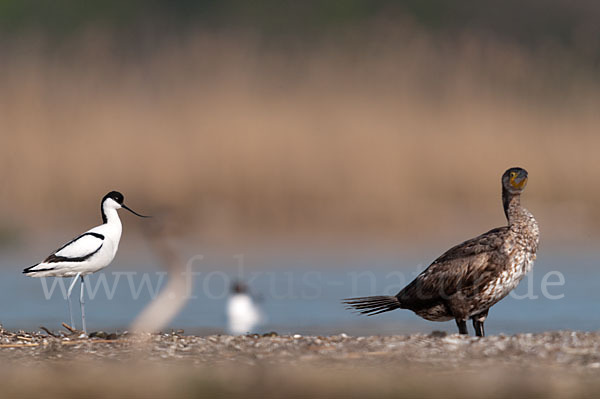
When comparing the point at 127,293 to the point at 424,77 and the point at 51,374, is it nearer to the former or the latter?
the point at 51,374

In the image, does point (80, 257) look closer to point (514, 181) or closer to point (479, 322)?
point (479, 322)

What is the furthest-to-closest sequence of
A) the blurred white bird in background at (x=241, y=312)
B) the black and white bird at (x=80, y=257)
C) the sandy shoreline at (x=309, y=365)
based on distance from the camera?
the blurred white bird in background at (x=241, y=312), the black and white bird at (x=80, y=257), the sandy shoreline at (x=309, y=365)

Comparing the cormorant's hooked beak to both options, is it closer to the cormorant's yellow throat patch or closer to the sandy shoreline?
the cormorant's yellow throat patch

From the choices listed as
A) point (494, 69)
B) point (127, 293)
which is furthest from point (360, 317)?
point (494, 69)

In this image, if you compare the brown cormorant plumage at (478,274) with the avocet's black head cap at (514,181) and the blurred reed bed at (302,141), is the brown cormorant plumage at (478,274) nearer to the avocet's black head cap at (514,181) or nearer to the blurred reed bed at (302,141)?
the avocet's black head cap at (514,181)

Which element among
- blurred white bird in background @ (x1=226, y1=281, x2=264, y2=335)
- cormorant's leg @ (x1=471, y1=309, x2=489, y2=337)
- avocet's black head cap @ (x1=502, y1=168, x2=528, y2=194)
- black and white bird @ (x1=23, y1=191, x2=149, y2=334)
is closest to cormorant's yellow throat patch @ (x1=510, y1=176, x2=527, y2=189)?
avocet's black head cap @ (x1=502, y1=168, x2=528, y2=194)

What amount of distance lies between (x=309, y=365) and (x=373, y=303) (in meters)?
2.69

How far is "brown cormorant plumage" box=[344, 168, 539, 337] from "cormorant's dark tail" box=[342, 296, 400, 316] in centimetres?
26

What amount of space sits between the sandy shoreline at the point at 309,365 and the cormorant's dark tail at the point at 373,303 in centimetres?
167

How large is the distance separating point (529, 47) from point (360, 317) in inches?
638

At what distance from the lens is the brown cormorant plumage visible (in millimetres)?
11172

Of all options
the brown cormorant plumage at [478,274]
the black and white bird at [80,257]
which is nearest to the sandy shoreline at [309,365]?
the brown cormorant plumage at [478,274]

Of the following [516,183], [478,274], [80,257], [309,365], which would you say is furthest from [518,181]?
[80,257]

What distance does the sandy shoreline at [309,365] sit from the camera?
856cm
